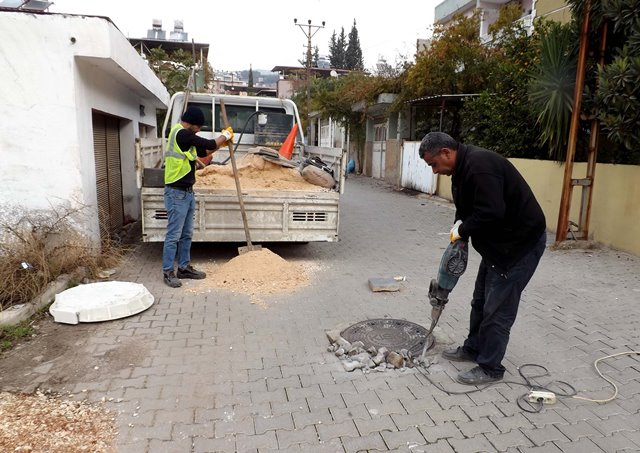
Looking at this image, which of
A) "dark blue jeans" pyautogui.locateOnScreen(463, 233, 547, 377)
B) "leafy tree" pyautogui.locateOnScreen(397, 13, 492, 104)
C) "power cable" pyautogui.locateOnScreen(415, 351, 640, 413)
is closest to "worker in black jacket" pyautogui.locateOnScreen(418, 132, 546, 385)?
"dark blue jeans" pyautogui.locateOnScreen(463, 233, 547, 377)

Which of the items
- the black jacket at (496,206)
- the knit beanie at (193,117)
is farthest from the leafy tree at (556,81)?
the knit beanie at (193,117)

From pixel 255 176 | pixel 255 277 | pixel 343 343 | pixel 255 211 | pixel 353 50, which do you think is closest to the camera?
pixel 343 343

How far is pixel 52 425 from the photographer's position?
9.00 feet

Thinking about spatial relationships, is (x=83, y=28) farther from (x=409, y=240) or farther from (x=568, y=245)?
(x=568, y=245)

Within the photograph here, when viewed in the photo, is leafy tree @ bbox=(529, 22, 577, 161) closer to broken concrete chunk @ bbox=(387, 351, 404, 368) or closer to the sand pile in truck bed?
the sand pile in truck bed

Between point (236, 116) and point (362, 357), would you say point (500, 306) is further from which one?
point (236, 116)

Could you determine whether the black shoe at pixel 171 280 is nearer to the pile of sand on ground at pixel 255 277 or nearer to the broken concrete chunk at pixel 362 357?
the pile of sand on ground at pixel 255 277

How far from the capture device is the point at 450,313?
4758 mm

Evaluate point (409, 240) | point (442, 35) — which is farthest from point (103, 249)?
point (442, 35)

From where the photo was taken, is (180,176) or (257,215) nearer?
(180,176)

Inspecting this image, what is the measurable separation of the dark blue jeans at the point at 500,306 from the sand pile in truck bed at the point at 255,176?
11.5 ft

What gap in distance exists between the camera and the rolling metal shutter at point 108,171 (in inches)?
279

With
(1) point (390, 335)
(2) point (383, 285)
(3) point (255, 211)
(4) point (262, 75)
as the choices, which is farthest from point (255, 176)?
(4) point (262, 75)

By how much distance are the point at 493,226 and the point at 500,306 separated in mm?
581
